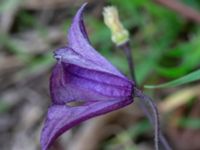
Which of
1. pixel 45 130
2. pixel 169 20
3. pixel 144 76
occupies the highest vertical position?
pixel 45 130

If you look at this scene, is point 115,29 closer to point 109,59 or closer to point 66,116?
point 66,116

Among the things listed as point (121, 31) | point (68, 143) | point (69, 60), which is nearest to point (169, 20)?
point (68, 143)

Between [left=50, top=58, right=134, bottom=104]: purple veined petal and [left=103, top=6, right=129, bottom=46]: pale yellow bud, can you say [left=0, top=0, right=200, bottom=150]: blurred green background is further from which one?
[left=50, top=58, right=134, bottom=104]: purple veined petal

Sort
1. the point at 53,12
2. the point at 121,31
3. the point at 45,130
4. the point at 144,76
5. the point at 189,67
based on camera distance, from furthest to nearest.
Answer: the point at 53,12, the point at 144,76, the point at 189,67, the point at 121,31, the point at 45,130

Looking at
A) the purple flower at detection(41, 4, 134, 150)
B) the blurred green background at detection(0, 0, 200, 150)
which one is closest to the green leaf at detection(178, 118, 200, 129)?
the blurred green background at detection(0, 0, 200, 150)

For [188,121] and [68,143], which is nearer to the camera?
[188,121]

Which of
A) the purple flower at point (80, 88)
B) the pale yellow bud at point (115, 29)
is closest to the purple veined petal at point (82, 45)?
the purple flower at point (80, 88)

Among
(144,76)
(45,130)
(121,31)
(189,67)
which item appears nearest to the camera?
(45,130)

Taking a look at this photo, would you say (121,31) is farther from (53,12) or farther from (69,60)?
(53,12)
